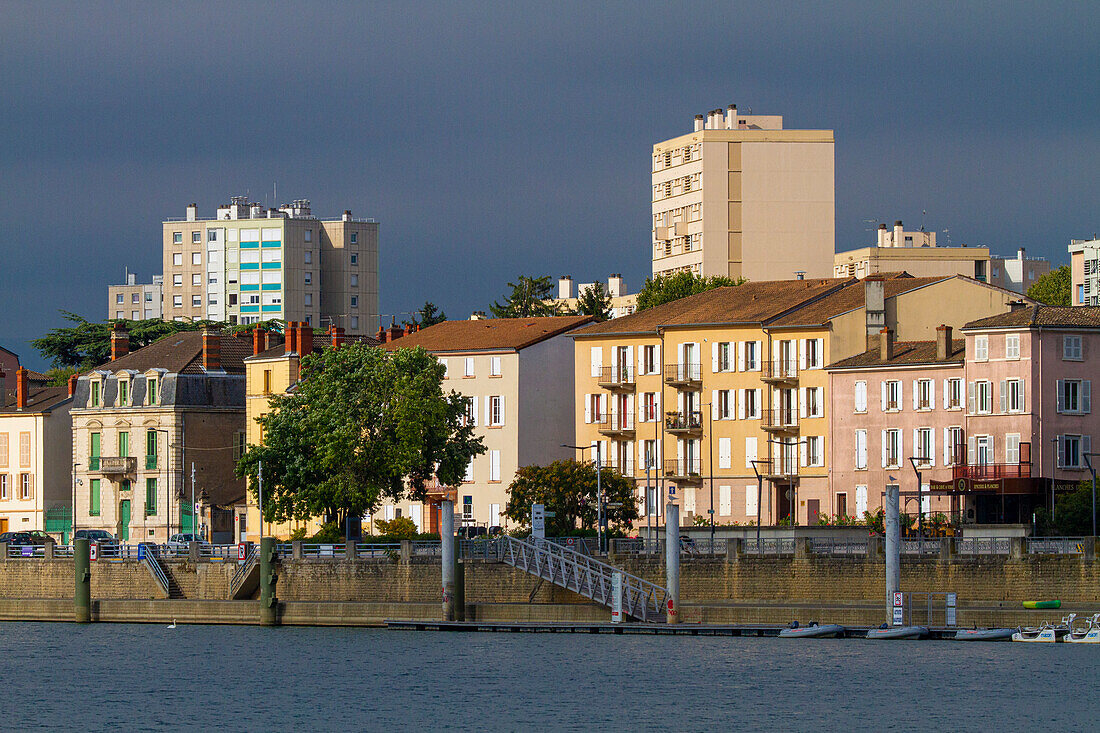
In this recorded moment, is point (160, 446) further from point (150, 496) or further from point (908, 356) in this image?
point (908, 356)

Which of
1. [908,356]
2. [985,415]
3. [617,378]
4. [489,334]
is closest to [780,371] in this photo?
[908,356]

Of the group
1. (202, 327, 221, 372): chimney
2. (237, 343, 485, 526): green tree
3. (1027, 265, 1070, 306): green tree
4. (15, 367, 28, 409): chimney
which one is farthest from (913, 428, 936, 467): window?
(15, 367, 28, 409): chimney

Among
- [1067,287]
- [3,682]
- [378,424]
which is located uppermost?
[1067,287]

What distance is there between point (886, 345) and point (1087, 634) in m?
31.2

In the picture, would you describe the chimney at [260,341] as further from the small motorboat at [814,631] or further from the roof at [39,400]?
the small motorboat at [814,631]

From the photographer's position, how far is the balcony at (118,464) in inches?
5002

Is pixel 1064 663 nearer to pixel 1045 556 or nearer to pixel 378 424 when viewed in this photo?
pixel 1045 556

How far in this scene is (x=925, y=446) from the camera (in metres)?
101

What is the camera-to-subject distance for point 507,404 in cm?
11738

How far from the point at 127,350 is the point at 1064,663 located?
85.7m

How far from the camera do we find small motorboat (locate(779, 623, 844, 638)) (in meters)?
75.1

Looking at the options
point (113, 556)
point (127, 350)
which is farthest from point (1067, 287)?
point (113, 556)

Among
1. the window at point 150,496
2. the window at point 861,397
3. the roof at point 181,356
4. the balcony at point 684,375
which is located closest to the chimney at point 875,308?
the window at point 861,397

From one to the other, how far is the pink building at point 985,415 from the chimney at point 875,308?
2.44 metres
